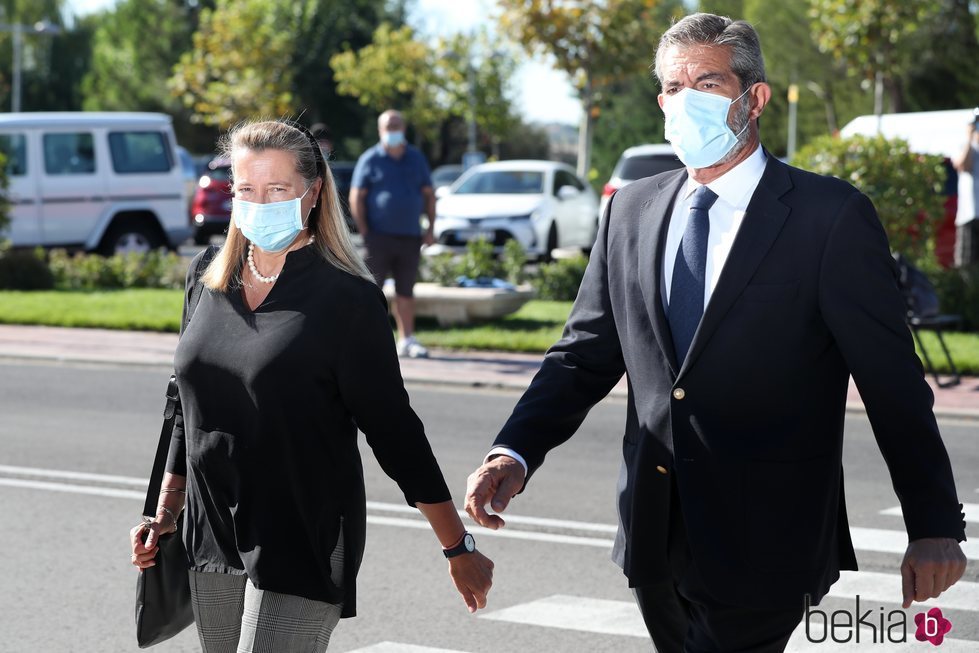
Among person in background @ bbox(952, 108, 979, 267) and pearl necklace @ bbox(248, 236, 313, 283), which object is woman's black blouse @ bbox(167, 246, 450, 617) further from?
person in background @ bbox(952, 108, 979, 267)

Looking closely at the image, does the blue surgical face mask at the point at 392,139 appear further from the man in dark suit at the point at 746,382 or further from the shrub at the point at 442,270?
the man in dark suit at the point at 746,382

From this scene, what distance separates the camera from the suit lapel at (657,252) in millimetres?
3078

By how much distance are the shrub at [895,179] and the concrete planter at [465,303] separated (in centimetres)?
323

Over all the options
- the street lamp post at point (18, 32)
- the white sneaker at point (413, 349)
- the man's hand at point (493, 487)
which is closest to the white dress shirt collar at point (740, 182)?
the man's hand at point (493, 487)

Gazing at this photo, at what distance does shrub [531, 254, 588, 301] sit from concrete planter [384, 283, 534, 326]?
199cm

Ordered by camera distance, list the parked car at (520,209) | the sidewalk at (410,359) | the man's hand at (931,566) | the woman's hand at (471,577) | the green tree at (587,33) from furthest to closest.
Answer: the green tree at (587,33) → the parked car at (520,209) → the sidewalk at (410,359) → the woman's hand at (471,577) → the man's hand at (931,566)

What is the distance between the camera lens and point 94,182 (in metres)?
21.0

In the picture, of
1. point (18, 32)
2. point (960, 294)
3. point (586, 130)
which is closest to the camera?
point (960, 294)

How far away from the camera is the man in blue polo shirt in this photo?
1264 centimetres

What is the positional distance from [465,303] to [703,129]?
11.5m

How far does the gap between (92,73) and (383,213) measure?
218ft

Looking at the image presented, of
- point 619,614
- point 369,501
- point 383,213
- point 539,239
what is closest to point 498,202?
point 539,239

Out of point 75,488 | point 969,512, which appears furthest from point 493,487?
point 75,488

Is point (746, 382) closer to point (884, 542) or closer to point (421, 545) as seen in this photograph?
point (421, 545)
